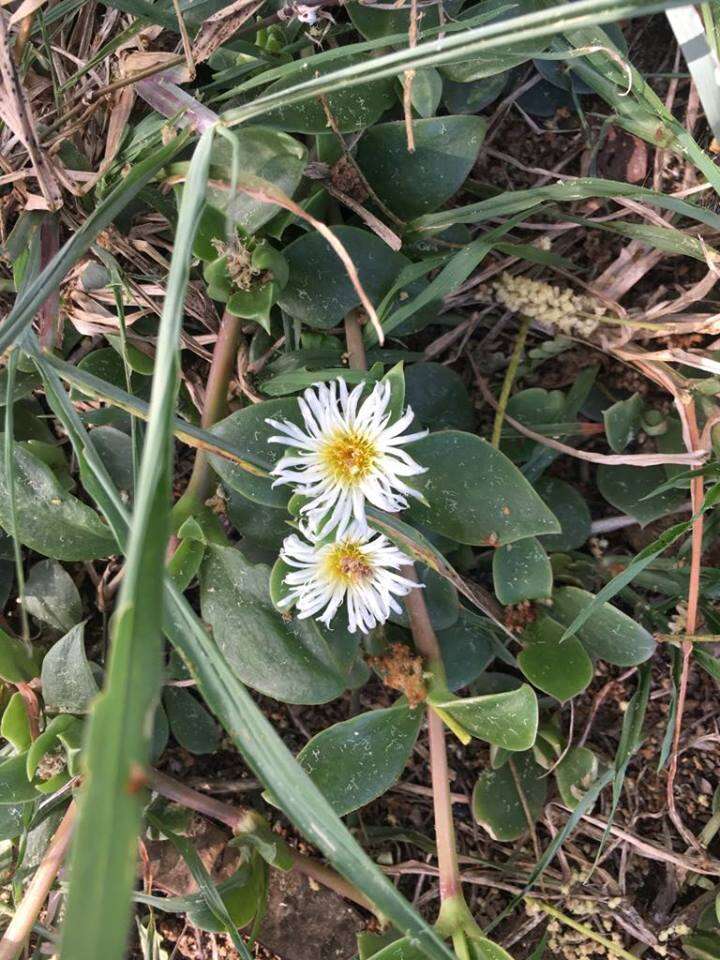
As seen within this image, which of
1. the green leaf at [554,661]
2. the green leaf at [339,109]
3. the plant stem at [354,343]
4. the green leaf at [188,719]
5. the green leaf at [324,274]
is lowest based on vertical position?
the green leaf at [188,719]

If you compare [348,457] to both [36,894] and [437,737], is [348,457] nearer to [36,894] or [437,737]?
[437,737]

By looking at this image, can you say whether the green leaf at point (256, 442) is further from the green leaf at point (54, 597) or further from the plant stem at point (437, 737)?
the green leaf at point (54, 597)

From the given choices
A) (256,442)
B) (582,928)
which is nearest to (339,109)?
(256,442)

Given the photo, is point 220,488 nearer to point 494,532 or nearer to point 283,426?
point 283,426

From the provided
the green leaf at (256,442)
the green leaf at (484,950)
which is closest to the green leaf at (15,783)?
the green leaf at (256,442)

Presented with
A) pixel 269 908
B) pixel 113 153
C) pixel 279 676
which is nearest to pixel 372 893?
pixel 279 676

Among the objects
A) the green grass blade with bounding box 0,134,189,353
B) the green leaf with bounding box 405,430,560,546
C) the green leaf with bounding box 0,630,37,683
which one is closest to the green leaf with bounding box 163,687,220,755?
the green leaf with bounding box 0,630,37,683
